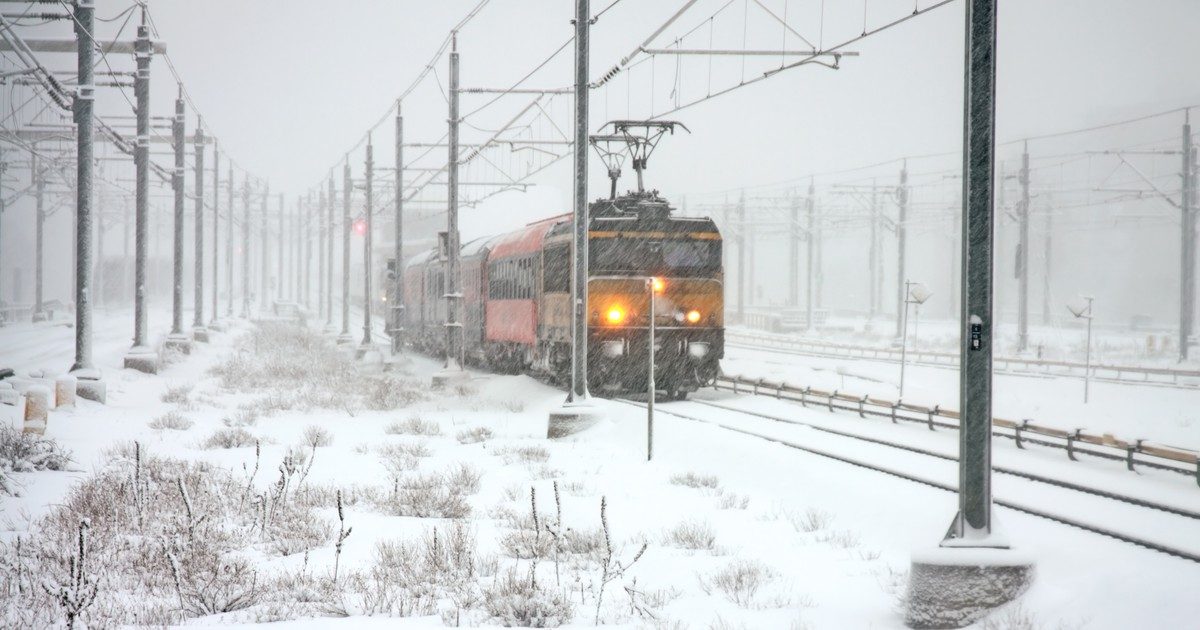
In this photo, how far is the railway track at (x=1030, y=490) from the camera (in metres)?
8.02

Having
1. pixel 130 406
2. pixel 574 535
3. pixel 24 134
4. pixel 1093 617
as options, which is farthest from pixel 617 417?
pixel 24 134

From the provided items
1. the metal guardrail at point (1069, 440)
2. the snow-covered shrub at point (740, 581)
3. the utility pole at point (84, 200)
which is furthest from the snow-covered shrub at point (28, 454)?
the metal guardrail at point (1069, 440)

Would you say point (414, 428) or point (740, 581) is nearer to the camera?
point (740, 581)

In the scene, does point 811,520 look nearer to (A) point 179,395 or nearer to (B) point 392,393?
(B) point 392,393

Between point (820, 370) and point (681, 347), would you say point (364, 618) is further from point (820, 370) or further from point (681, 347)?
point (820, 370)

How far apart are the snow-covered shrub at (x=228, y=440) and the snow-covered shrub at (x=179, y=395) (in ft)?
15.2

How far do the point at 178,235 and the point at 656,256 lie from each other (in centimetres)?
1655

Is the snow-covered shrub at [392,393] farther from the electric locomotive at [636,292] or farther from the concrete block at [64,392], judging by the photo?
the concrete block at [64,392]

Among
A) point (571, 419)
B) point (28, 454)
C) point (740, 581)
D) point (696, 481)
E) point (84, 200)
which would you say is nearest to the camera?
point (740, 581)

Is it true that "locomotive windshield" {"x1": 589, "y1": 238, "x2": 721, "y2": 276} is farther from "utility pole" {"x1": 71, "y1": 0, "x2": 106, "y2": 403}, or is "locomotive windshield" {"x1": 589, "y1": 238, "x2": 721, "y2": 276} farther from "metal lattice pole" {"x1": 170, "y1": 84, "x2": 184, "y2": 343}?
"metal lattice pole" {"x1": 170, "y1": 84, "x2": 184, "y2": 343}

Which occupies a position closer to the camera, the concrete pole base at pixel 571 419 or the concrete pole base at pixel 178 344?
the concrete pole base at pixel 571 419

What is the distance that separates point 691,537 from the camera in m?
7.98

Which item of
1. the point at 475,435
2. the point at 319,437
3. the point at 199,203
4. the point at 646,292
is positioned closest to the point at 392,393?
the point at 646,292

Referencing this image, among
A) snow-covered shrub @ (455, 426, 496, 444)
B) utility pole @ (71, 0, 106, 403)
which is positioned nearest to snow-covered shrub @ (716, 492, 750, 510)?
snow-covered shrub @ (455, 426, 496, 444)
